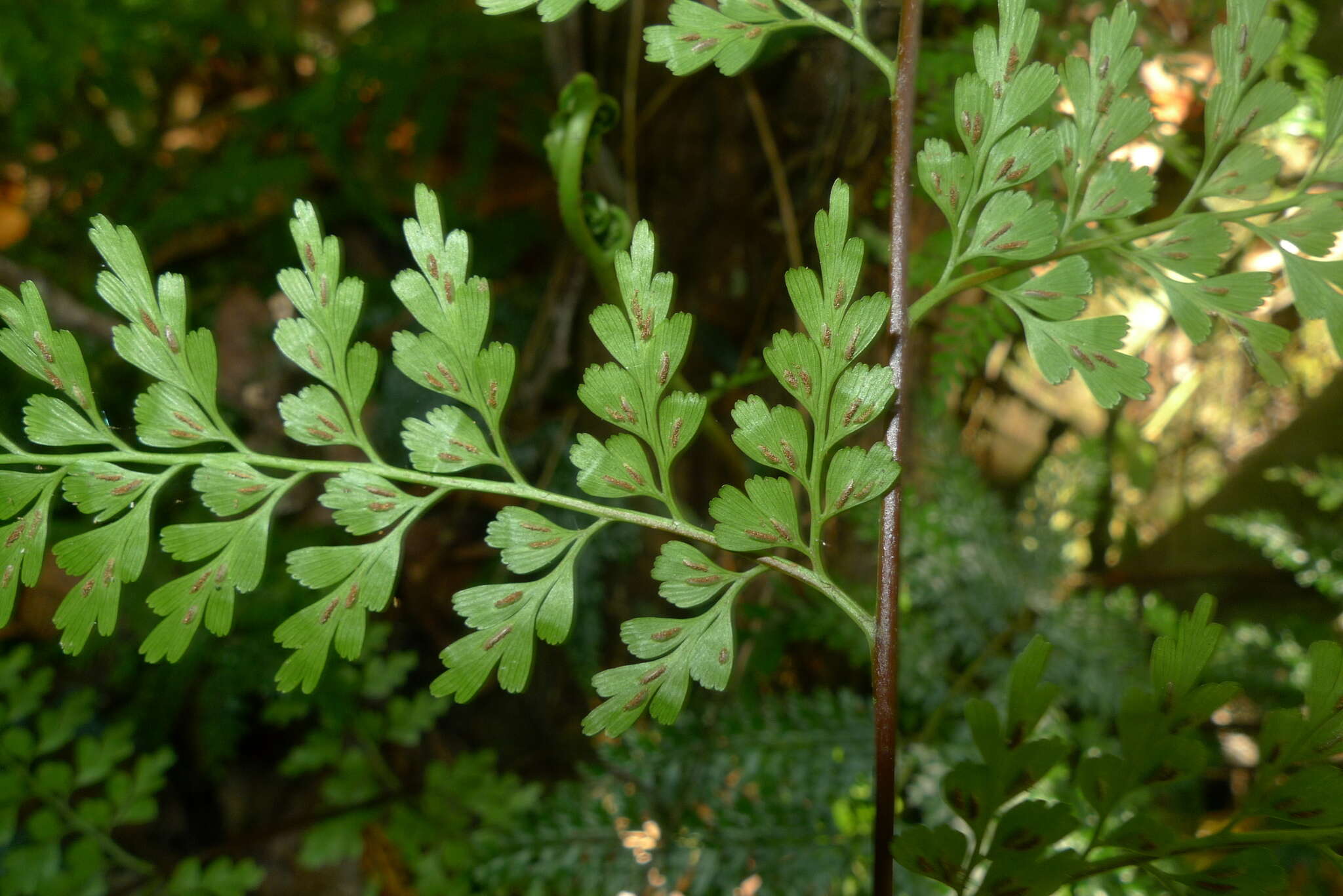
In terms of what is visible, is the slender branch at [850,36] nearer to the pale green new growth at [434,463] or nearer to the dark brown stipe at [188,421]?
the pale green new growth at [434,463]

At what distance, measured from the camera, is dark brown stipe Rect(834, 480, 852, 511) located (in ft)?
2.15

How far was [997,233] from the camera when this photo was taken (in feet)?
2.26

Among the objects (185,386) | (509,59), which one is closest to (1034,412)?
(509,59)

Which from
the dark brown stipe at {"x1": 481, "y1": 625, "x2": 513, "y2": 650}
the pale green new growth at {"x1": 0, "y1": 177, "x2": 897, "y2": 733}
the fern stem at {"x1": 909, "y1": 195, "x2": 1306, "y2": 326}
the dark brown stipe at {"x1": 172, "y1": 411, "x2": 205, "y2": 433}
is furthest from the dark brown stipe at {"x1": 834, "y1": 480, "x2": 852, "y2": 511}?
the dark brown stipe at {"x1": 172, "y1": 411, "x2": 205, "y2": 433}

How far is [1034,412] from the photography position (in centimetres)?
224

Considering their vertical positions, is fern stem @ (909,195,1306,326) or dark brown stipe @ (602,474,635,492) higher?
fern stem @ (909,195,1306,326)

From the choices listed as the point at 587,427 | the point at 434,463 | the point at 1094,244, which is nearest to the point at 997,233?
the point at 1094,244

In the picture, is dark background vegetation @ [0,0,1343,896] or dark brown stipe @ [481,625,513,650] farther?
dark background vegetation @ [0,0,1343,896]

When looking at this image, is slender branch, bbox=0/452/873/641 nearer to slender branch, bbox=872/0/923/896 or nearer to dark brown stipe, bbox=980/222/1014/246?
slender branch, bbox=872/0/923/896

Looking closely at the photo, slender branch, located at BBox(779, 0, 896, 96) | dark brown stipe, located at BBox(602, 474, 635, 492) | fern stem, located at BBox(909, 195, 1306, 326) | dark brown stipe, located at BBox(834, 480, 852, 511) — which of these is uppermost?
slender branch, located at BBox(779, 0, 896, 96)

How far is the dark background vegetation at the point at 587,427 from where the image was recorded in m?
1.32

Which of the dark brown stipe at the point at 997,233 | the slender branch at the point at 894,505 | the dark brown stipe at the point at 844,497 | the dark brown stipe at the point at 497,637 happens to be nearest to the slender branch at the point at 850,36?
the slender branch at the point at 894,505

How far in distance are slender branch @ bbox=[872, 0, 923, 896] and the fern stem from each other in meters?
0.02

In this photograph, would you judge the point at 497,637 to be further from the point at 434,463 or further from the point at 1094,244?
the point at 1094,244
